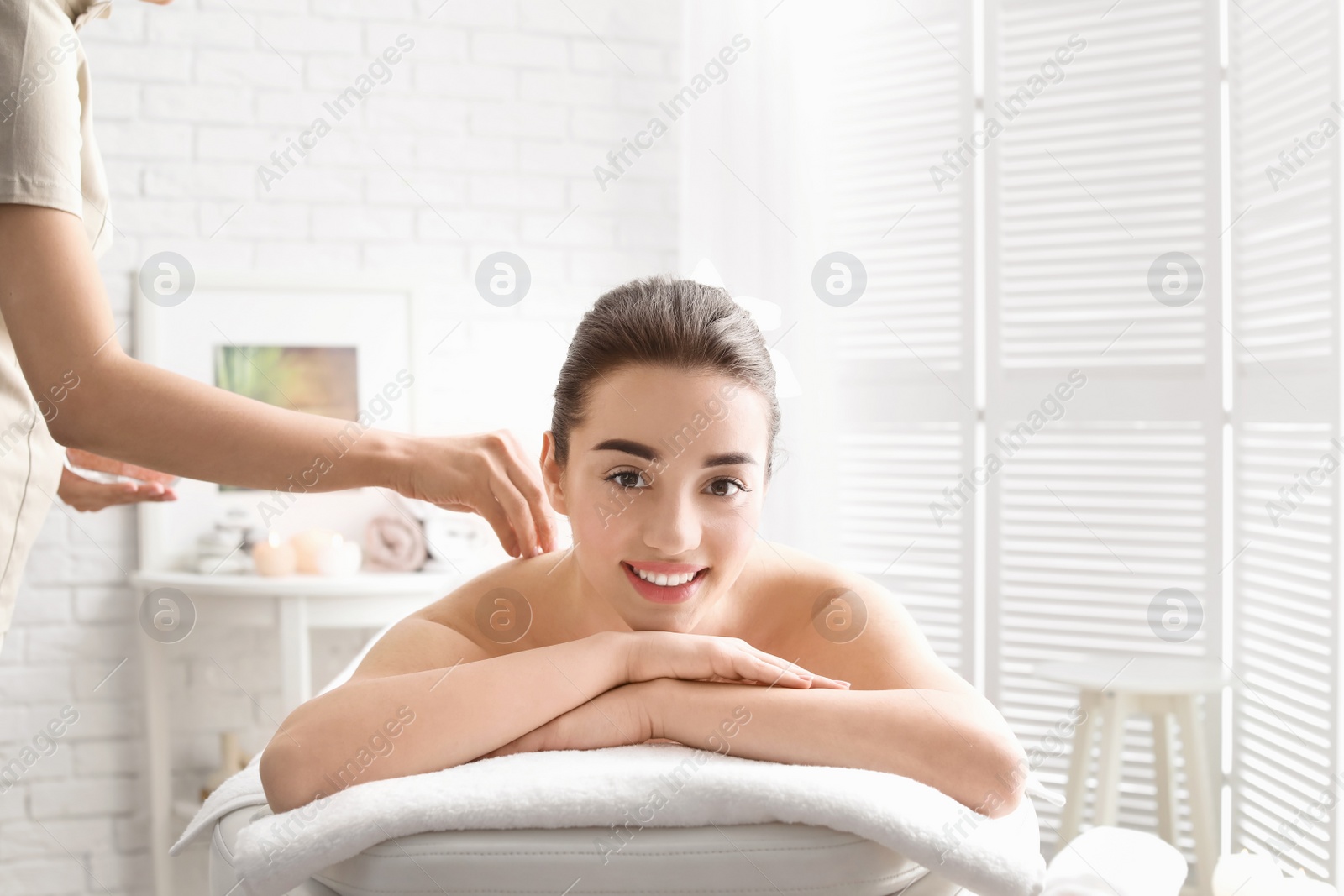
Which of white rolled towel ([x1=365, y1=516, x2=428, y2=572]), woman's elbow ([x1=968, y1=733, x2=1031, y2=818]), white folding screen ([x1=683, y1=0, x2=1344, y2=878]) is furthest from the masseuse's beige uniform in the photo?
white folding screen ([x1=683, y1=0, x2=1344, y2=878])

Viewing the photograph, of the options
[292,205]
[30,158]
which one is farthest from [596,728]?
[292,205]

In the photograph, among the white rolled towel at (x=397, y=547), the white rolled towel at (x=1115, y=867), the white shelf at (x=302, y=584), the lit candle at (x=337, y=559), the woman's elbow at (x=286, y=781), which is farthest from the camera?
the white rolled towel at (x=397, y=547)

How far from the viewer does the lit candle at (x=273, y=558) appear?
2.45 m

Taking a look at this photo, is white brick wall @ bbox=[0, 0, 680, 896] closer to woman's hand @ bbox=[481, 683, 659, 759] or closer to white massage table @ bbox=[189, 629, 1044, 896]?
woman's hand @ bbox=[481, 683, 659, 759]

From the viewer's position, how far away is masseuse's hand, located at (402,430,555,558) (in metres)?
1.05

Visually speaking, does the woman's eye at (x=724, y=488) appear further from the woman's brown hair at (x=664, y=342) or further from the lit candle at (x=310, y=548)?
the lit candle at (x=310, y=548)

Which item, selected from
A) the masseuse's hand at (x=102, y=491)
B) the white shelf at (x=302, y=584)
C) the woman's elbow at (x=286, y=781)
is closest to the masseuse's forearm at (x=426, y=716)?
the woman's elbow at (x=286, y=781)

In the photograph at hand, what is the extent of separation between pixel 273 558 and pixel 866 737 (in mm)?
1874

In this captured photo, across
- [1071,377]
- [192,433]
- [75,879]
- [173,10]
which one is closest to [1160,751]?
[1071,377]

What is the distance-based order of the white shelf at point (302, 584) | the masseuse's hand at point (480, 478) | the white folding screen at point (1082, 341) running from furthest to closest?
the white shelf at point (302, 584)
the white folding screen at point (1082, 341)
the masseuse's hand at point (480, 478)

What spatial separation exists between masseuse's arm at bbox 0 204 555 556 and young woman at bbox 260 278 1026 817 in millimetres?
185

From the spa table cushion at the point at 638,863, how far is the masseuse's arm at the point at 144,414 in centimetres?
37

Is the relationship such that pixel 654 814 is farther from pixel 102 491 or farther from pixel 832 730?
pixel 102 491

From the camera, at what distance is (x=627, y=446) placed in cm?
108
